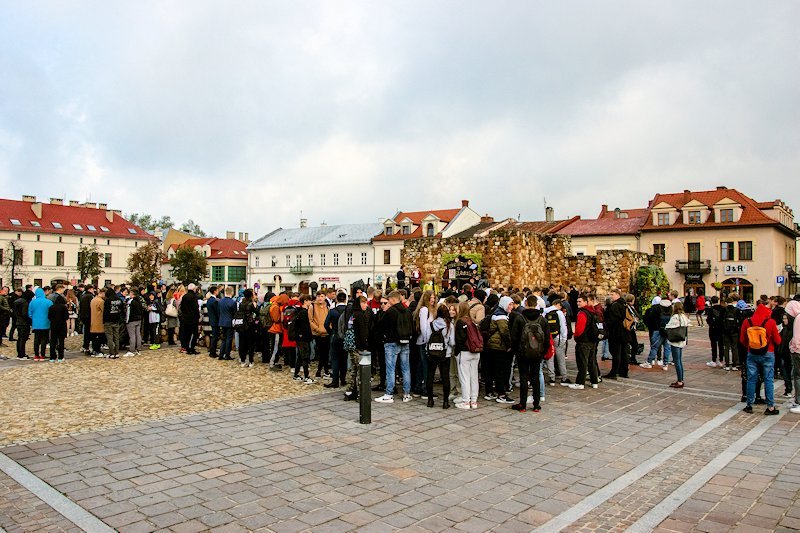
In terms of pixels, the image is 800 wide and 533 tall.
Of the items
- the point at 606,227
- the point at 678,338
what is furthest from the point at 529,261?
the point at 606,227

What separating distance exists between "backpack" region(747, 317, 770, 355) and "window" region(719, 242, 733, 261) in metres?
44.2

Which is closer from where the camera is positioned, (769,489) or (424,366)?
(769,489)

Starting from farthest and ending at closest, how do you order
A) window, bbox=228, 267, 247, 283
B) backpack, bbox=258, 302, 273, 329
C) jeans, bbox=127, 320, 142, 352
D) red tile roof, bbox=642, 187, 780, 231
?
window, bbox=228, 267, 247, 283
red tile roof, bbox=642, 187, 780, 231
jeans, bbox=127, 320, 142, 352
backpack, bbox=258, 302, 273, 329

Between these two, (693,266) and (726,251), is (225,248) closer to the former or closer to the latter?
(693,266)

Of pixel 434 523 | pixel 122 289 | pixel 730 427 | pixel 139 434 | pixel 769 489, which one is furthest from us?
pixel 122 289

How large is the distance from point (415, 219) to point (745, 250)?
1248 inches

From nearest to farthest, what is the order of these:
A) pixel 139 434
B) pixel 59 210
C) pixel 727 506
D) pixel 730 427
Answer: pixel 727 506, pixel 139 434, pixel 730 427, pixel 59 210

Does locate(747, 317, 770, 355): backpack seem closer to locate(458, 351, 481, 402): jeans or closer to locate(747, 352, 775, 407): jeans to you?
locate(747, 352, 775, 407): jeans

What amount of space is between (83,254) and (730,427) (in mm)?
63566

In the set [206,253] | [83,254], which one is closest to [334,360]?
[83,254]

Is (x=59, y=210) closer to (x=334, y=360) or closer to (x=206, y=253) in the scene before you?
(x=206, y=253)

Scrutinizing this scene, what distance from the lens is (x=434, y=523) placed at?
4.84m

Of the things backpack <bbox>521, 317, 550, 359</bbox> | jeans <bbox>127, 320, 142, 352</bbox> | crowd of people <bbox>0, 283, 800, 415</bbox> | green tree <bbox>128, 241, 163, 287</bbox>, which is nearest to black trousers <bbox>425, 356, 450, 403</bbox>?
crowd of people <bbox>0, 283, 800, 415</bbox>

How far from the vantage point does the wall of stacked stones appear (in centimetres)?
2188
